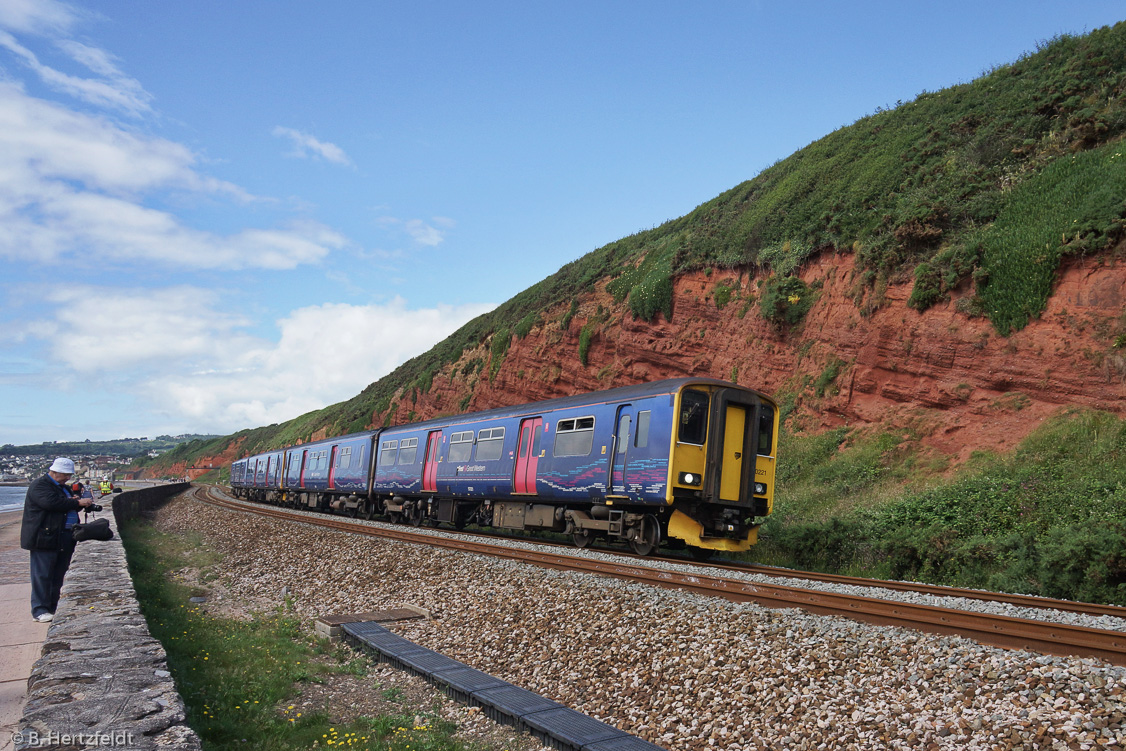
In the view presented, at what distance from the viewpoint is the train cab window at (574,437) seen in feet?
43.4

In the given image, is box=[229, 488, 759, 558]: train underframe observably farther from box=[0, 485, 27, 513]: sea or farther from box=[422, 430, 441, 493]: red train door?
box=[0, 485, 27, 513]: sea

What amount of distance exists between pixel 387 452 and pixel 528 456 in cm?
910

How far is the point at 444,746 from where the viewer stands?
211 inches

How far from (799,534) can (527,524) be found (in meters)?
5.56

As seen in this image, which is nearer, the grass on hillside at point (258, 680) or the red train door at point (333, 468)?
the grass on hillside at point (258, 680)

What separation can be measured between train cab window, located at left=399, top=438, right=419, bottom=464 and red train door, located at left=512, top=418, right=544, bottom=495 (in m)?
5.95

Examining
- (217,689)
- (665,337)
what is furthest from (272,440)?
(217,689)

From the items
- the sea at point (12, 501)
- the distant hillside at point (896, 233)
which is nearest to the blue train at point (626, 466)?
the distant hillside at point (896, 233)

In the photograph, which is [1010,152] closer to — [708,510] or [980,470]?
[980,470]

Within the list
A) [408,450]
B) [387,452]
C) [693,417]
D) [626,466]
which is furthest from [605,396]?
[387,452]

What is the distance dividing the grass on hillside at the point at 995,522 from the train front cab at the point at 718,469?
A: 142cm

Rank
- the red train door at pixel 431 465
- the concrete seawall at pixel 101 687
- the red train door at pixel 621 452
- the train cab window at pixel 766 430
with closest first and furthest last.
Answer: the concrete seawall at pixel 101 687
the red train door at pixel 621 452
the train cab window at pixel 766 430
the red train door at pixel 431 465

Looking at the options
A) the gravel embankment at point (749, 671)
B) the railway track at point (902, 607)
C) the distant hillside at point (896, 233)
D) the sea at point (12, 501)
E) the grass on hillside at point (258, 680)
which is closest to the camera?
the gravel embankment at point (749, 671)

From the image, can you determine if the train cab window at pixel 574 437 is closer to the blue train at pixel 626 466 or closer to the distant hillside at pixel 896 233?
the blue train at pixel 626 466
